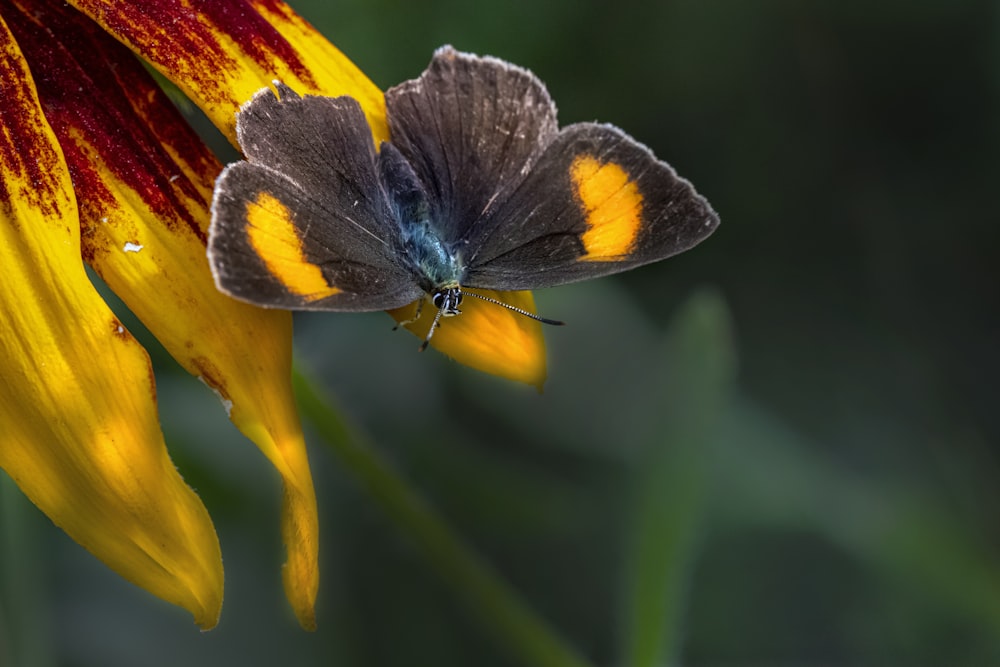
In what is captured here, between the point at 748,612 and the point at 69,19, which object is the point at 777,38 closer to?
the point at 748,612

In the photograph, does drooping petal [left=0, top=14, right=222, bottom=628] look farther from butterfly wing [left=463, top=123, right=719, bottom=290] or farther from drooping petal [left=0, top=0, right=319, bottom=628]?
butterfly wing [left=463, top=123, right=719, bottom=290]

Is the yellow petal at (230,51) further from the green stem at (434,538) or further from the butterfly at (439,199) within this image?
the green stem at (434,538)

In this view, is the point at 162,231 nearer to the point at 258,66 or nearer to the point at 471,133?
the point at 258,66

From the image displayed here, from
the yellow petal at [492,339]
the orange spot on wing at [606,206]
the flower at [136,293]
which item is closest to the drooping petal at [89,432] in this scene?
the flower at [136,293]

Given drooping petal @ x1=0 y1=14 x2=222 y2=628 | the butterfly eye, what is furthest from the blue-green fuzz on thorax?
drooping petal @ x1=0 y1=14 x2=222 y2=628

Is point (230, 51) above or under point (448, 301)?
above

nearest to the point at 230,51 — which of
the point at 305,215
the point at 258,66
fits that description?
the point at 258,66
